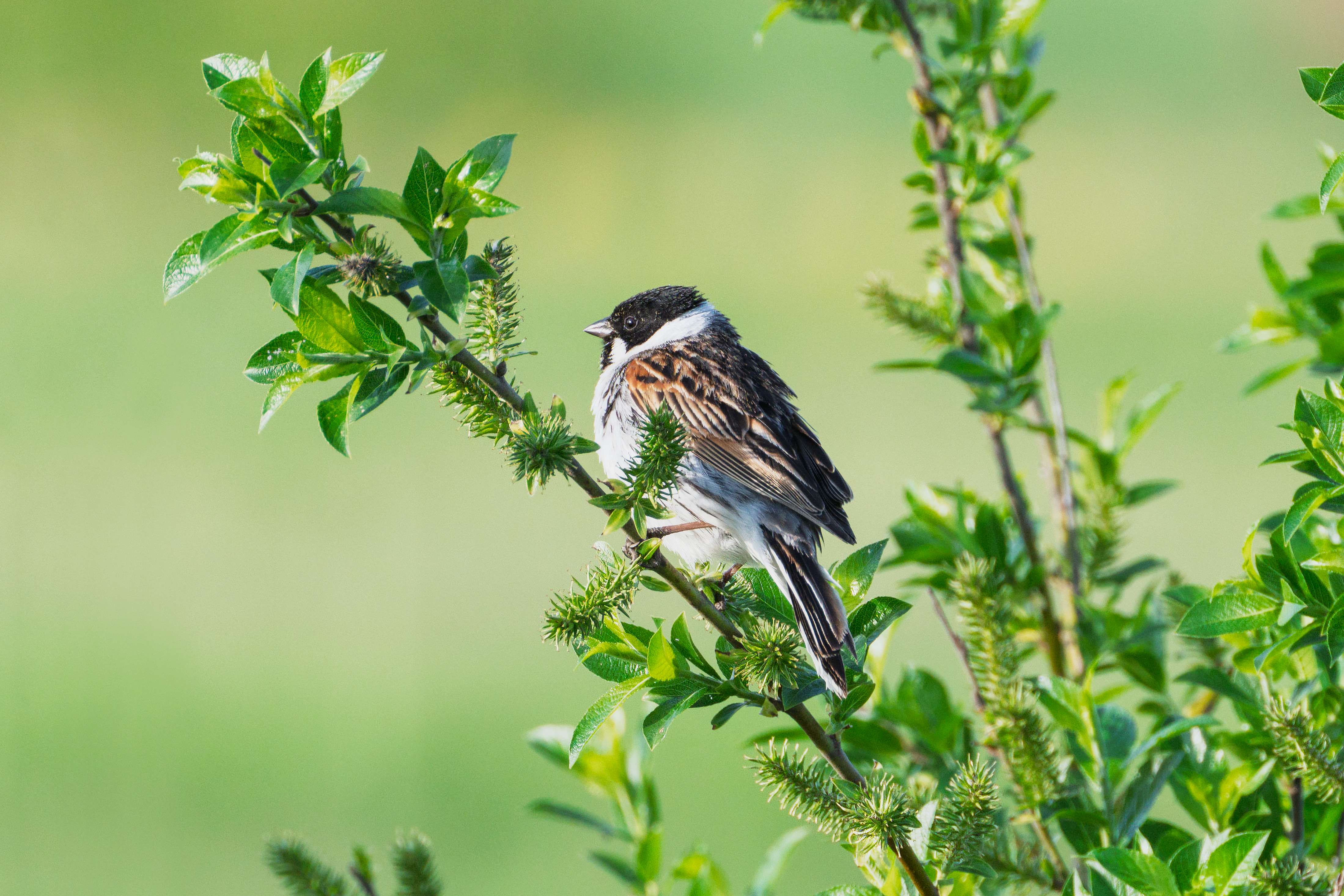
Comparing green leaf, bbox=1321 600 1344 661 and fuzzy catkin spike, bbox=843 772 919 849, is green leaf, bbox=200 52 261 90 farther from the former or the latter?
green leaf, bbox=1321 600 1344 661

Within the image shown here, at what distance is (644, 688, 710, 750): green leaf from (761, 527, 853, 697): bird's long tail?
0.06 m

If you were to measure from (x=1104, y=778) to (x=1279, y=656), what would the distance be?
13 cm

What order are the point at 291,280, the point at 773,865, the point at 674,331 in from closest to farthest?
the point at 291,280
the point at 773,865
the point at 674,331

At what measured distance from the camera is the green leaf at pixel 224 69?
0.53m

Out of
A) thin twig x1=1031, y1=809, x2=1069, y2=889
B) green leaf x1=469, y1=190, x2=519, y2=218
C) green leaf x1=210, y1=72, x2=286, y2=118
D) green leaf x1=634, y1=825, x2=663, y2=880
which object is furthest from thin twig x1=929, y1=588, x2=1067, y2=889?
green leaf x1=210, y1=72, x2=286, y2=118

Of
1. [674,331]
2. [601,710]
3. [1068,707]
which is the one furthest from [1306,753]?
[674,331]

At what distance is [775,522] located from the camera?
1.09 metres

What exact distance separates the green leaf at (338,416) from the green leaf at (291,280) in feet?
0.15

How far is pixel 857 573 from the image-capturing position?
0.65 m

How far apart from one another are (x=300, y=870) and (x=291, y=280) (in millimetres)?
384

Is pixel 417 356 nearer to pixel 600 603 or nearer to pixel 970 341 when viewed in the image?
pixel 600 603

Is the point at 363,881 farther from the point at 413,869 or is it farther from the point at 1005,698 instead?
the point at 1005,698

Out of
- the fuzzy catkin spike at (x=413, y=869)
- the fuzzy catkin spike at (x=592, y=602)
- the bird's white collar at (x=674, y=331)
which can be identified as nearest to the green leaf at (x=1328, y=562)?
the fuzzy catkin spike at (x=592, y=602)

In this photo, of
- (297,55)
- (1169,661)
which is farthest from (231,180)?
(297,55)
